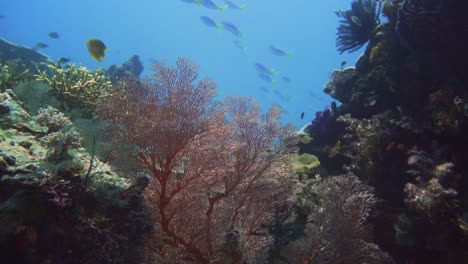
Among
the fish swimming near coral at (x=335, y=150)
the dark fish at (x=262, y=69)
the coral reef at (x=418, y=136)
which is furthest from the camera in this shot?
Result: the dark fish at (x=262, y=69)

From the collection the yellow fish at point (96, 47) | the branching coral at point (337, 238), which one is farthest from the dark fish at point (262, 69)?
the branching coral at point (337, 238)

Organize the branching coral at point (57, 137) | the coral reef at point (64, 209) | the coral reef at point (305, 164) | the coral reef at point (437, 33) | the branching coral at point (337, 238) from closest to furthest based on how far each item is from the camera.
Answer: the coral reef at point (64, 209) < the branching coral at point (57, 137) < the branching coral at point (337, 238) < the coral reef at point (437, 33) < the coral reef at point (305, 164)

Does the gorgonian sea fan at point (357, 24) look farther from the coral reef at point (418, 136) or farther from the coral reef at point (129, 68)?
the coral reef at point (129, 68)

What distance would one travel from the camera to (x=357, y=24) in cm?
855

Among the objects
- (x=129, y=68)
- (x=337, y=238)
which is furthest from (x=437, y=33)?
(x=129, y=68)

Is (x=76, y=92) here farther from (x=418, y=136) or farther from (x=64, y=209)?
(x=418, y=136)

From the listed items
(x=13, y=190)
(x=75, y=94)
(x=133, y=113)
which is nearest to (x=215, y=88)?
(x=133, y=113)

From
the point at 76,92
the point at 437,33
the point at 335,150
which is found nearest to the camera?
the point at 437,33

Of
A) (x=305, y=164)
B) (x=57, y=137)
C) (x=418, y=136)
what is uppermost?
(x=305, y=164)

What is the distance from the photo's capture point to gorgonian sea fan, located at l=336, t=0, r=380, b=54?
8.31 metres

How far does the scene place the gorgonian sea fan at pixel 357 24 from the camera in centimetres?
831

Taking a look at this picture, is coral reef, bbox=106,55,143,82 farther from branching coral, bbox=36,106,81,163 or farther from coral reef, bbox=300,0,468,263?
coral reef, bbox=300,0,468,263

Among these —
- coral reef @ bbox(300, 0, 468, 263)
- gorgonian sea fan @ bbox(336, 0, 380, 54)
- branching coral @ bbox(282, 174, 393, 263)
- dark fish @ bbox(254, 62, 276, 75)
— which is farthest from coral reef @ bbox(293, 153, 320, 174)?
dark fish @ bbox(254, 62, 276, 75)

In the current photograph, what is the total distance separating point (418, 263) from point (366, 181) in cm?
155
